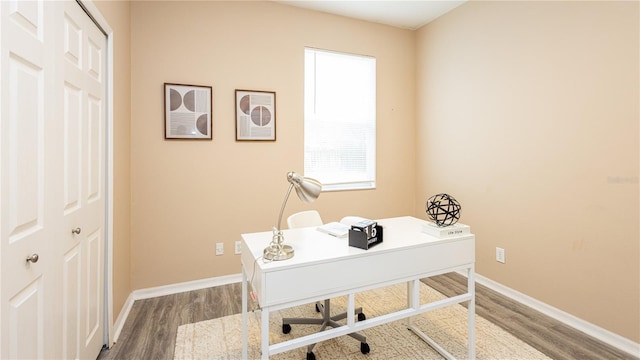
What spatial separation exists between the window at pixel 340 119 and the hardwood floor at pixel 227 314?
58.1 inches

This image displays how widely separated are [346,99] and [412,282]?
2.46m

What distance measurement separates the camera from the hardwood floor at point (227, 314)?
201 cm

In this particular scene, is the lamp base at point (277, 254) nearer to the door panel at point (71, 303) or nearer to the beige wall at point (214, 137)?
the door panel at point (71, 303)

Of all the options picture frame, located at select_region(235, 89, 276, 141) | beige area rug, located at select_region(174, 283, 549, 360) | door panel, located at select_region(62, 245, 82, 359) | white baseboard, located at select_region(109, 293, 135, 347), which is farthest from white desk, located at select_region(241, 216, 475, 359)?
picture frame, located at select_region(235, 89, 276, 141)

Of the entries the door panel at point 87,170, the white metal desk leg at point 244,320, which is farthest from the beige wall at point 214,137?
the white metal desk leg at point 244,320

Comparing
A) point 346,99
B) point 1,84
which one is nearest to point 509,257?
point 346,99

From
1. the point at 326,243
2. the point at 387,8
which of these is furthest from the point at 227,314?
the point at 387,8

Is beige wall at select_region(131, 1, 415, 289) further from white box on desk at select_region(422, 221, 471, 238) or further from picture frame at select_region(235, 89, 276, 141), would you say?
white box on desk at select_region(422, 221, 471, 238)

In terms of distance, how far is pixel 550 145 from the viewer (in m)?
2.46

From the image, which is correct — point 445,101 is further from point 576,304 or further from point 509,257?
point 576,304

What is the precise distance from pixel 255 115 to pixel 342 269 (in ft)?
6.97

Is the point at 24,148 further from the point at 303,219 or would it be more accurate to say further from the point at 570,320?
the point at 570,320

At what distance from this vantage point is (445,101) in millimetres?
3488

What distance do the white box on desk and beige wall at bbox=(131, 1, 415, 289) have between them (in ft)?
5.70
